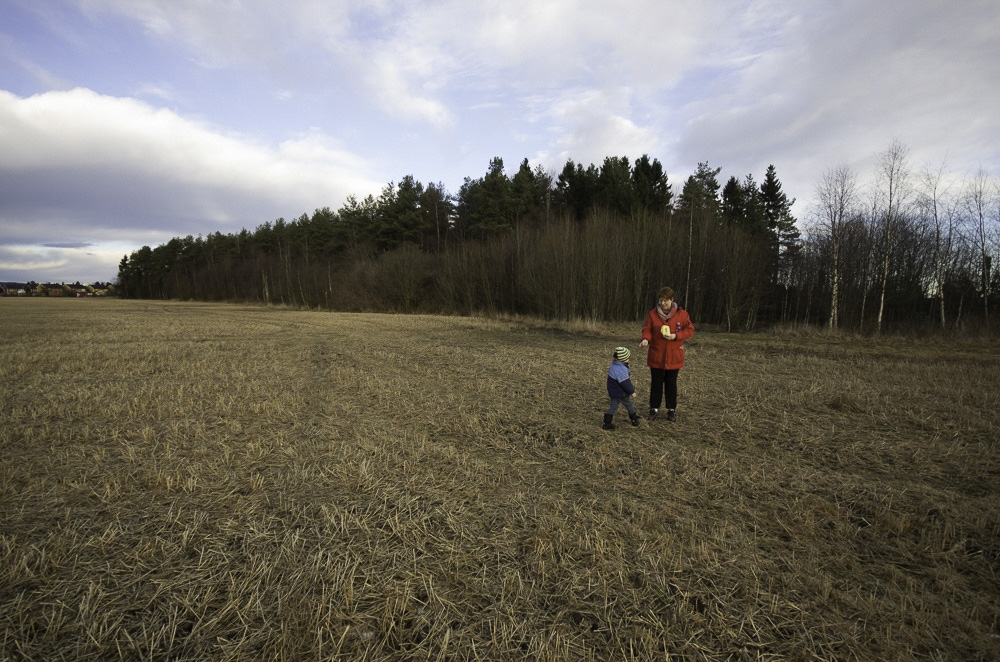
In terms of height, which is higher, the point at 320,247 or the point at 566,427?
the point at 320,247

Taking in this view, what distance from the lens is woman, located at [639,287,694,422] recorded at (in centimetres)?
677

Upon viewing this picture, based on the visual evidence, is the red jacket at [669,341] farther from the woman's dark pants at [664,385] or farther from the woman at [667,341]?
the woman's dark pants at [664,385]

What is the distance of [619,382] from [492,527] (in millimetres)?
3262

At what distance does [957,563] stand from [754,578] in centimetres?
170

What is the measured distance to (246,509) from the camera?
13.1 feet

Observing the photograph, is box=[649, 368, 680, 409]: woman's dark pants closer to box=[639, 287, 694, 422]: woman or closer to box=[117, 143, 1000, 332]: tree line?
box=[639, 287, 694, 422]: woman

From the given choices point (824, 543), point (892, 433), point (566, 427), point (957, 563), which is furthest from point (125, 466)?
point (892, 433)

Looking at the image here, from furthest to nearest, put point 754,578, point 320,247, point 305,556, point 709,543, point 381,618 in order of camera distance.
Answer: point 320,247 → point 709,543 → point 305,556 → point 754,578 → point 381,618

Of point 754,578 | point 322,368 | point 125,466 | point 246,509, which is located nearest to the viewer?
point 754,578

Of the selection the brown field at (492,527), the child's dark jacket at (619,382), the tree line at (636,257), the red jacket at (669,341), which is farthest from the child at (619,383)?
the tree line at (636,257)

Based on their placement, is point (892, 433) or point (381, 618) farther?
point (892, 433)

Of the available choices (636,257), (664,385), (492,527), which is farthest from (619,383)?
(636,257)

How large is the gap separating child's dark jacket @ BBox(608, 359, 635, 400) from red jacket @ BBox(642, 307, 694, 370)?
65 cm

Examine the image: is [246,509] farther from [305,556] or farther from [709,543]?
[709,543]
